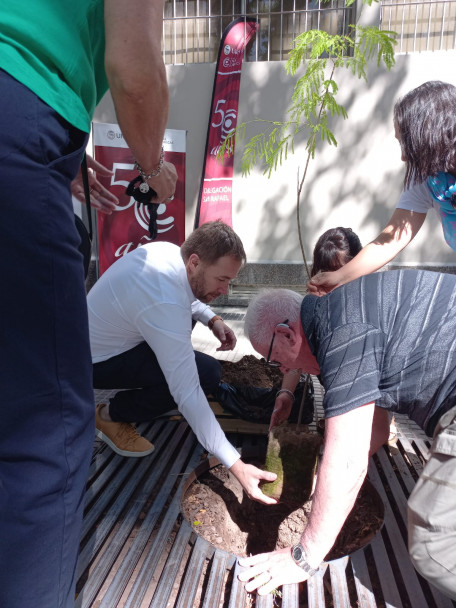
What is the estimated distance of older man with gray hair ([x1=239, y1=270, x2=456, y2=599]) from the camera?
51.5 inches

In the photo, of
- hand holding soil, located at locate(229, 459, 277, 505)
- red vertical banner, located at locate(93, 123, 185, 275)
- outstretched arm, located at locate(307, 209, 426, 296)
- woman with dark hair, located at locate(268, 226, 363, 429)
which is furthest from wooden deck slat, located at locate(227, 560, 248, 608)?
red vertical banner, located at locate(93, 123, 185, 275)

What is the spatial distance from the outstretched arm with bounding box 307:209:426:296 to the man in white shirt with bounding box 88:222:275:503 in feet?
1.25

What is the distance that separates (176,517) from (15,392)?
49.2 inches

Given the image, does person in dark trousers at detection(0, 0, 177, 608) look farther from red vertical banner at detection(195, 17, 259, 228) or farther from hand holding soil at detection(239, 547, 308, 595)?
red vertical banner at detection(195, 17, 259, 228)

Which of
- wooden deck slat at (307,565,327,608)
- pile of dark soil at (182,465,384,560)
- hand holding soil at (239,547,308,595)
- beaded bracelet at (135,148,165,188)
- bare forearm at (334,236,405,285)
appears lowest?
pile of dark soil at (182,465,384,560)

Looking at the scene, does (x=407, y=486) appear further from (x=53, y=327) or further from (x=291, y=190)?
(x=291, y=190)

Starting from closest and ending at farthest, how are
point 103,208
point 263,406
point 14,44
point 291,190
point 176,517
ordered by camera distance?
point 14,44 < point 103,208 < point 176,517 < point 263,406 < point 291,190

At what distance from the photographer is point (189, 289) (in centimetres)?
217

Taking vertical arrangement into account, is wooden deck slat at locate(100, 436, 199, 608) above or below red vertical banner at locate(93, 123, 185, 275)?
below

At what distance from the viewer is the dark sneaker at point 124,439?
7.93ft

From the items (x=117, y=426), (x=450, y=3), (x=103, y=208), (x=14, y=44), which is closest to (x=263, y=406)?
(x=117, y=426)

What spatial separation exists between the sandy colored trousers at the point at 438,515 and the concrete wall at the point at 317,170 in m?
4.43

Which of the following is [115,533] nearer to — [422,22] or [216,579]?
[216,579]

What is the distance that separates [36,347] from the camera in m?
0.92
